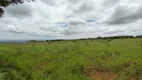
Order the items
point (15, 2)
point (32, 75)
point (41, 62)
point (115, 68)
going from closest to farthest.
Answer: point (32, 75), point (115, 68), point (41, 62), point (15, 2)

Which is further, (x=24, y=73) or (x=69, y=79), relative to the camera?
(x=24, y=73)

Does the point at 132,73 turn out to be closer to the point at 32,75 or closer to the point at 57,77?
the point at 57,77

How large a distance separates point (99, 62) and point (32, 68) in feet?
16.4

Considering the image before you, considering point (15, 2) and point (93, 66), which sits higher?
point (15, 2)

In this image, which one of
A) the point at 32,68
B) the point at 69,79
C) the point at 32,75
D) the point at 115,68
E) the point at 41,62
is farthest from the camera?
the point at 41,62

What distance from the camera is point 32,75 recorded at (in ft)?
38.1

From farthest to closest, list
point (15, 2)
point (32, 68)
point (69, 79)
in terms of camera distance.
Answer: point (15, 2)
point (32, 68)
point (69, 79)

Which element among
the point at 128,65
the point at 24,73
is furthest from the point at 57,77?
the point at 128,65

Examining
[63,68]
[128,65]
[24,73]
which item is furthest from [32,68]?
[128,65]

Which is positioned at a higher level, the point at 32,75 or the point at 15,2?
the point at 15,2

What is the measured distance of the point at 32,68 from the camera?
13.5 meters

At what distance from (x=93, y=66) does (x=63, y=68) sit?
214 centimetres

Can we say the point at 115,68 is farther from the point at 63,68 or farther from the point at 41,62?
the point at 41,62

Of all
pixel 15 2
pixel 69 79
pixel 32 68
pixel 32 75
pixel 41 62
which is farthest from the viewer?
pixel 15 2
